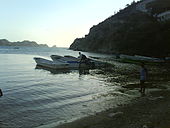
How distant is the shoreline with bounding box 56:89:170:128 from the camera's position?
11930 millimetres

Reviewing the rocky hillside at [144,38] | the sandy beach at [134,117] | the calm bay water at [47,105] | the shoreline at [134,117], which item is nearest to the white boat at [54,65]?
the calm bay water at [47,105]

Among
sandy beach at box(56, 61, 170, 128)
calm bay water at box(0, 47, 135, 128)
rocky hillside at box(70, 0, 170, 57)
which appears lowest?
calm bay water at box(0, 47, 135, 128)

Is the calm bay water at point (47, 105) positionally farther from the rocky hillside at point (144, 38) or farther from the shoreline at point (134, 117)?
the rocky hillside at point (144, 38)

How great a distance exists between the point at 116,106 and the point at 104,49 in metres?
106

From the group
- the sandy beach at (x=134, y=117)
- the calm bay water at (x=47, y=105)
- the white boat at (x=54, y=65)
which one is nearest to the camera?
the sandy beach at (x=134, y=117)

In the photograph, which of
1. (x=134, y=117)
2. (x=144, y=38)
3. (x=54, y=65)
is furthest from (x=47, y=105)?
(x=144, y=38)

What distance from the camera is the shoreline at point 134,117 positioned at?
11930mm

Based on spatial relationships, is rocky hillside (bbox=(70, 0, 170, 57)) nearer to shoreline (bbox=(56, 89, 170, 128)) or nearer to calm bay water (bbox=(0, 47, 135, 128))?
calm bay water (bbox=(0, 47, 135, 128))

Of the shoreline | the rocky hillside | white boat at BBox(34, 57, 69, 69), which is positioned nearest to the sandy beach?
the shoreline

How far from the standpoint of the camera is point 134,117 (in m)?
13.2

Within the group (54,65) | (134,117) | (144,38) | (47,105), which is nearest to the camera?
(134,117)

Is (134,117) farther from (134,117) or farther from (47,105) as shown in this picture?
(47,105)

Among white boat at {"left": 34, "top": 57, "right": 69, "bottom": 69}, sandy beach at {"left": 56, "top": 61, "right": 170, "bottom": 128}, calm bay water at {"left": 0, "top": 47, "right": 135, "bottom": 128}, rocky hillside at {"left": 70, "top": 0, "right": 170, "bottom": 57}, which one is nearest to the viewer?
sandy beach at {"left": 56, "top": 61, "right": 170, "bottom": 128}

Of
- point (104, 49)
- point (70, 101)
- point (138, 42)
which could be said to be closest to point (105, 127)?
point (70, 101)
